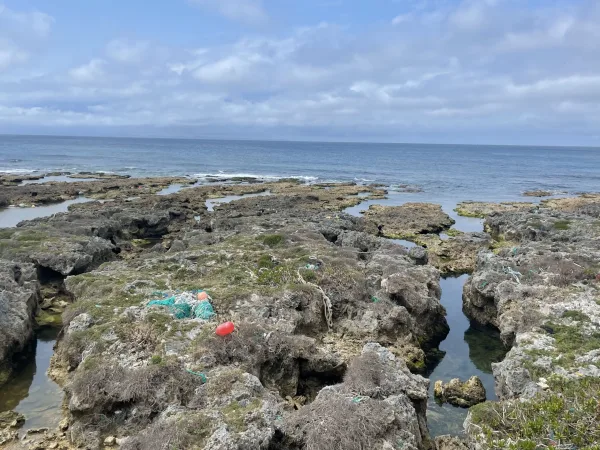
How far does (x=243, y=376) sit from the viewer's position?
11.7m

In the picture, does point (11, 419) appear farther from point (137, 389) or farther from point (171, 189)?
point (171, 189)

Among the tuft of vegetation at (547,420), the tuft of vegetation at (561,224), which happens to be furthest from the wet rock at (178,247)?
the tuft of vegetation at (561,224)

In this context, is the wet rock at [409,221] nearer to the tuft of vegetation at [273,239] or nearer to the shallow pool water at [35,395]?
the tuft of vegetation at [273,239]

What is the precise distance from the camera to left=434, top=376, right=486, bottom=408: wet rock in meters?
14.7

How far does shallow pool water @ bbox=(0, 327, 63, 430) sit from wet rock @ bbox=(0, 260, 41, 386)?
52 centimetres

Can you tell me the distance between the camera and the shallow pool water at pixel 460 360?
13922mm

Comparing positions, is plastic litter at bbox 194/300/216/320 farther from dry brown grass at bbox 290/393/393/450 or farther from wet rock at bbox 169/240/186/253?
wet rock at bbox 169/240/186/253

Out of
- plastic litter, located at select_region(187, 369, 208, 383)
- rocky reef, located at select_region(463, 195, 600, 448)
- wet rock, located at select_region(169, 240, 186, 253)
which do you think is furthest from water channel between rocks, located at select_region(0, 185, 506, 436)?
wet rock, located at select_region(169, 240, 186, 253)

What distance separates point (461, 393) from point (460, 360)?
361 centimetres

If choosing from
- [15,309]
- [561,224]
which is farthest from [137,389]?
[561,224]

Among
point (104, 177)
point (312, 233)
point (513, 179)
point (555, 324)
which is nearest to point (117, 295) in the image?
point (312, 233)

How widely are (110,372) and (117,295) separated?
5456mm

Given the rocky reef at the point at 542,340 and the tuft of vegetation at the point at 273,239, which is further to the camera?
the tuft of vegetation at the point at 273,239

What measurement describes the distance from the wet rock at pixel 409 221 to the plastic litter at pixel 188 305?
27.5 metres
